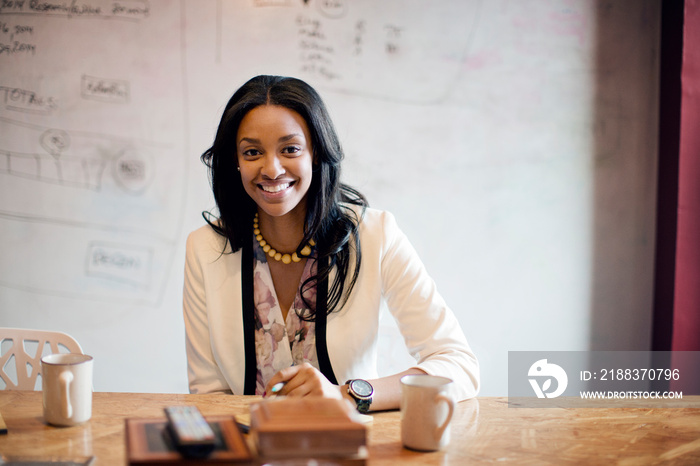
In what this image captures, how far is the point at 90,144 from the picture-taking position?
2.37 metres

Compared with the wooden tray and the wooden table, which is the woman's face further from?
the wooden tray

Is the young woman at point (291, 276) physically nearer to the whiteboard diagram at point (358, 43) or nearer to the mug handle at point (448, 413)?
the mug handle at point (448, 413)

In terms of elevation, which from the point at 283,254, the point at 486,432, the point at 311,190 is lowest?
the point at 486,432

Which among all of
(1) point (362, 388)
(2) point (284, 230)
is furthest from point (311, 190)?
(1) point (362, 388)

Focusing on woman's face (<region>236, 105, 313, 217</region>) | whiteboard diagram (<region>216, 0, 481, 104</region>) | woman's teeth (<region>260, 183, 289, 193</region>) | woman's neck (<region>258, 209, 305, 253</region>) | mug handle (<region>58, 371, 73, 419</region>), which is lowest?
mug handle (<region>58, 371, 73, 419</region>)

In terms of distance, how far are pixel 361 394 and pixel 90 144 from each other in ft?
5.71

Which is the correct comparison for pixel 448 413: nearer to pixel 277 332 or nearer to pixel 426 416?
pixel 426 416

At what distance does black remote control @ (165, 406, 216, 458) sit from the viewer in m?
0.74

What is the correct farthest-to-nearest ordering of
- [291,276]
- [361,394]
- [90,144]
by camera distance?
1. [90,144]
2. [291,276]
3. [361,394]

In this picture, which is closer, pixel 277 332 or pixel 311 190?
pixel 277 332

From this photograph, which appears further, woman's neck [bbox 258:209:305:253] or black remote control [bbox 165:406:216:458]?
woman's neck [bbox 258:209:305:253]

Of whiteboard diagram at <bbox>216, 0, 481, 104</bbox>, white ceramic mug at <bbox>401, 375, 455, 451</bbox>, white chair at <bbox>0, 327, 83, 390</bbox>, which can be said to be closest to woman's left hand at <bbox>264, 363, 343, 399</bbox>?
white ceramic mug at <bbox>401, 375, 455, 451</bbox>

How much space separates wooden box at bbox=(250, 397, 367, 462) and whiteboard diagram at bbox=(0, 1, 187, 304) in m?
1.74

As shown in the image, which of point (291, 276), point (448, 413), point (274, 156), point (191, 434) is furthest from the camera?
point (291, 276)
